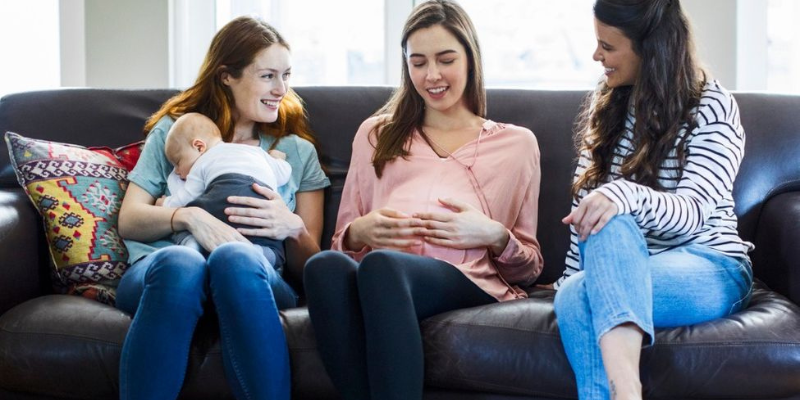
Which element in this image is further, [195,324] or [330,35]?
[330,35]

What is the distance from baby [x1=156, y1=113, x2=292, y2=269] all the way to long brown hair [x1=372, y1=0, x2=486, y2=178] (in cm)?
25

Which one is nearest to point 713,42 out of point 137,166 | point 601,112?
point 601,112

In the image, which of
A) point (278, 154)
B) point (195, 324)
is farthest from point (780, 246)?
point (195, 324)

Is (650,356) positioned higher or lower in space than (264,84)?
lower

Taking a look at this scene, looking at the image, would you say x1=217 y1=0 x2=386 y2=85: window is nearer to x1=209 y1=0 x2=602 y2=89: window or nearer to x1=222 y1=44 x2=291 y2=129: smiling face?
x1=209 y1=0 x2=602 y2=89: window

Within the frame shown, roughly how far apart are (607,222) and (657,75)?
0.45 m

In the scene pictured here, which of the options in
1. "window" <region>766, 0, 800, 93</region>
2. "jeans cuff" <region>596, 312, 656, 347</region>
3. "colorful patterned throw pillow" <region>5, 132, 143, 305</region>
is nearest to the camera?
"jeans cuff" <region>596, 312, 656, 347</region>

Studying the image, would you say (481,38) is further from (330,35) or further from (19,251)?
(19,251)

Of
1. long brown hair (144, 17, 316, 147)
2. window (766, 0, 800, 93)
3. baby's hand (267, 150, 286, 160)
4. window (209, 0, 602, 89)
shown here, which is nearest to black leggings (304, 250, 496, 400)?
baby's hand (267, 150, 286, 160)

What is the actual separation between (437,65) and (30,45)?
1.85 m

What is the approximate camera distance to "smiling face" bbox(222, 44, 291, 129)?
7.29 ft

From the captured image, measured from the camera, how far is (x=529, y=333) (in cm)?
172

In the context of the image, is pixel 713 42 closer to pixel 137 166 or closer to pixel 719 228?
pixel 719 228

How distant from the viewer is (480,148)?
215 cm
